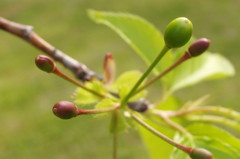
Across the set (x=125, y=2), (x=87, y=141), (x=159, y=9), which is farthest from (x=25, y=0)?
(x=87, y=141)

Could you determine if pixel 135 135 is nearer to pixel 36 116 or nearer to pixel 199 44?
pixel 36 116

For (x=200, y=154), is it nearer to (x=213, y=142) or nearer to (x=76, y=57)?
(x=213, y=142)

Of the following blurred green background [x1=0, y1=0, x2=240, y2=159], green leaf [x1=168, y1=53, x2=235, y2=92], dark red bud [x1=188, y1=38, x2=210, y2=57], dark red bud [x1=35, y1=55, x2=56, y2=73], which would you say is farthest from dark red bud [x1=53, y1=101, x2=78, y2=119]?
blurred green background [x1=0, y1=0, x2=240, y2=159]

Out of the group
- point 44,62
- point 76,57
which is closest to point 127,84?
point 44,62

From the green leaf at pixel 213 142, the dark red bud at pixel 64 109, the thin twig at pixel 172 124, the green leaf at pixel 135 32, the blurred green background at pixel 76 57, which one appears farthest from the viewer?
the blurred green background at pixel 76 57

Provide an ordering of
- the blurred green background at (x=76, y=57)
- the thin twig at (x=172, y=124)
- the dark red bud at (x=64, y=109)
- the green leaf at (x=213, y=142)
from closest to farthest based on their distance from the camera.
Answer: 1. the dark red bud at (x=64, y=109)
2. the green leaf at (x=213, y=142)
3. the thin twig at (x=172, y=124)
4. the blurred green background at (x=76, y=57)

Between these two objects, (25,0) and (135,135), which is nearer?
(135,135)

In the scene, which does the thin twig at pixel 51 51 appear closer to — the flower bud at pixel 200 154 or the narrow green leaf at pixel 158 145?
the narrow green leaf at pixel 158 145

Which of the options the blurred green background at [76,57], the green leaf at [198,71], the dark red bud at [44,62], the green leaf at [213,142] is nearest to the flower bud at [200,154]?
the green leaf at [213,142]
